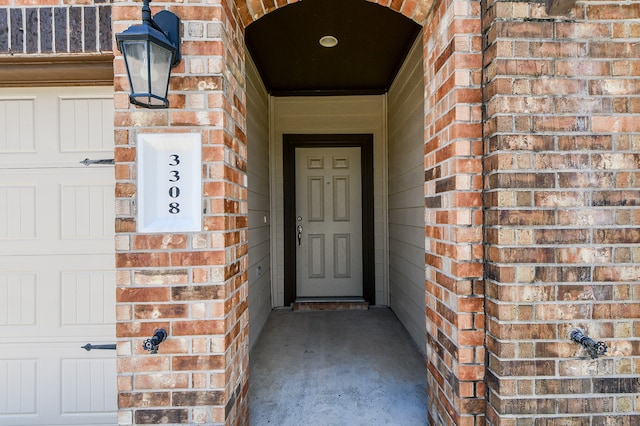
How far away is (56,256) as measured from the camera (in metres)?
1.80

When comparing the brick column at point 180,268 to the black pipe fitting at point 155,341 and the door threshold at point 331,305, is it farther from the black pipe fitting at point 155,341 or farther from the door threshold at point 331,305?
the door threshold at point 331,305

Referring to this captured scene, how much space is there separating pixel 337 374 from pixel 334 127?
2.74 metres

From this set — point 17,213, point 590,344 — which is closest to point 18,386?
point 17,213

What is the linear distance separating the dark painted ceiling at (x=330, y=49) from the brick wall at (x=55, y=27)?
1.27 metres

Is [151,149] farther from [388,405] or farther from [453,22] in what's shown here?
[388,405]

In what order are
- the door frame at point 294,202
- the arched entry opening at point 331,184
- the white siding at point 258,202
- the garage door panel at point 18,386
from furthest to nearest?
the door frame at point 294,202
the arched entry opening at point 331,184
the white siding at point 258,202
the garage door panel at point 18,386

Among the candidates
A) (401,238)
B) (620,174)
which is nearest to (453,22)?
(620,174)

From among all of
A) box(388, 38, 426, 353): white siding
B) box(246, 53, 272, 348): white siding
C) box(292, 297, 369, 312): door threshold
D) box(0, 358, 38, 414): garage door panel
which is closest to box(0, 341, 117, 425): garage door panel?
box(0, 358, 38, 414): garage door panel

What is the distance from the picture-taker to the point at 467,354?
1399 millimetres

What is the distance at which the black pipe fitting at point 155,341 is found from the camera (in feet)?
4.30

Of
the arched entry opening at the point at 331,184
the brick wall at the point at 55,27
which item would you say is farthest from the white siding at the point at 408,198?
the brick wall at the point at 55,27

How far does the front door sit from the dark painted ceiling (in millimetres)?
803

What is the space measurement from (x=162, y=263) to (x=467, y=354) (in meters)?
1.33

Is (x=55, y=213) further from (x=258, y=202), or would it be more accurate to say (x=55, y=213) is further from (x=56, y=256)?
(x=258, y=202)
